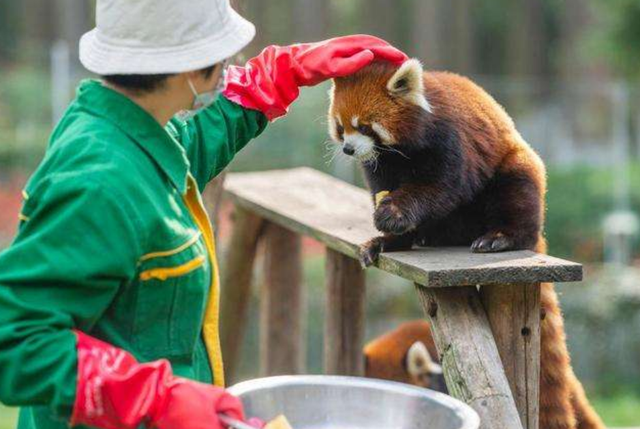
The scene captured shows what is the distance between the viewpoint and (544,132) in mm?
13352

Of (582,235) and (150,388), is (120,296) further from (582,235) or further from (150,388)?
(582,235)

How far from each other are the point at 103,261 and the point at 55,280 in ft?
0.28

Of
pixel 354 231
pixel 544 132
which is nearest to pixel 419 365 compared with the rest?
pixel 354 231

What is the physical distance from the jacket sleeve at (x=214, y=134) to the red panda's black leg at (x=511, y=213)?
73cm

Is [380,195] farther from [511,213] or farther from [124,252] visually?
[124,252]

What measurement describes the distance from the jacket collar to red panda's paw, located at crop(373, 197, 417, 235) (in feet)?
3.32

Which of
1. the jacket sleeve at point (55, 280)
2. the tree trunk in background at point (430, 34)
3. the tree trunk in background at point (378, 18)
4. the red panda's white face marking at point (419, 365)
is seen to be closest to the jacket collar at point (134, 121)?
the jacket sleeve at point (55, 280)

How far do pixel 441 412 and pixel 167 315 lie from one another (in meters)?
0.59

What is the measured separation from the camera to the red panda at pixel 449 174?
117 inches

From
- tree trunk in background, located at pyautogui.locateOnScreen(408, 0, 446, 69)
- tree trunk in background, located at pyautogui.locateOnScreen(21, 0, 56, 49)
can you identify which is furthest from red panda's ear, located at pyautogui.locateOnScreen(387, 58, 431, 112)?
tree trunk in background, located at pyautogui.locateOnScreen(21, 0, 56, 49)

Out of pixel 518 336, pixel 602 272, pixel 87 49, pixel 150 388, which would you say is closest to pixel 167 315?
pixel 150 388

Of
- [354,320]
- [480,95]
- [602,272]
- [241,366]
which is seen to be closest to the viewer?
[480,95]

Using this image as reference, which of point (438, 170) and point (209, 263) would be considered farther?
point (438, 170)

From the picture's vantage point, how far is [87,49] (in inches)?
79.3
